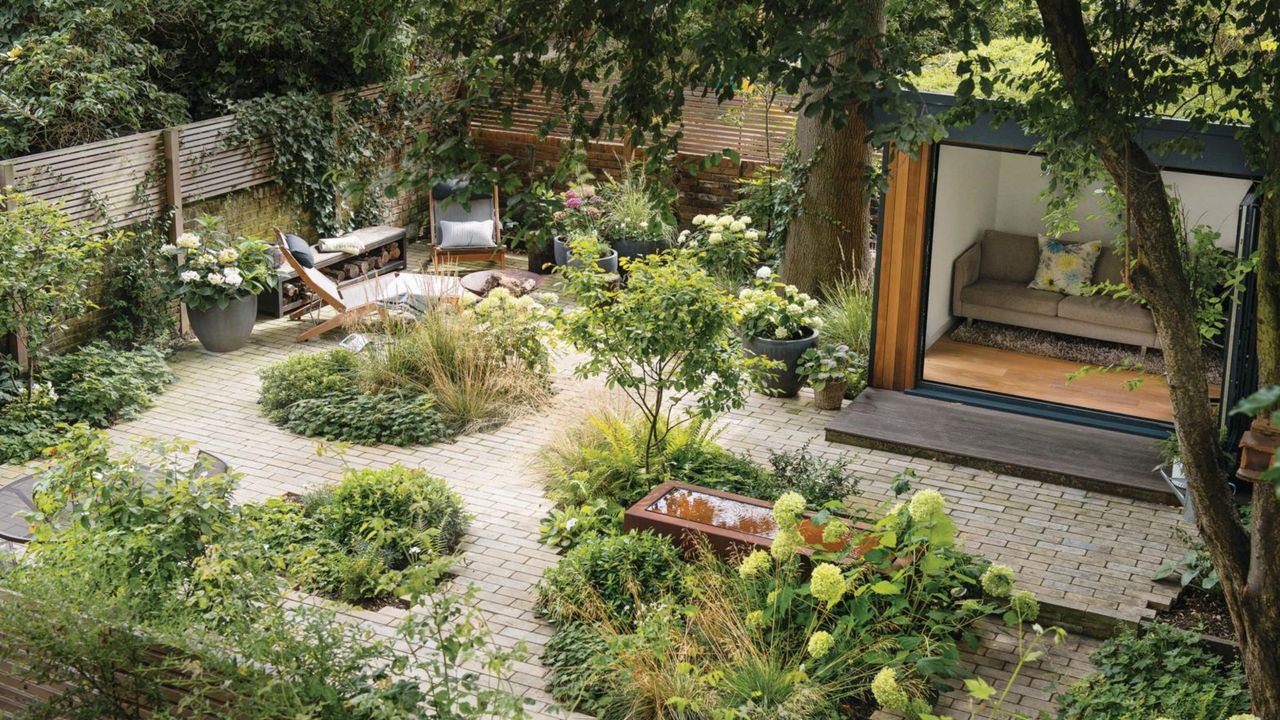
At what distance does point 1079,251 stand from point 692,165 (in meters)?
6.64

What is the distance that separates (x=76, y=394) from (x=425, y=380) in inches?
96.2

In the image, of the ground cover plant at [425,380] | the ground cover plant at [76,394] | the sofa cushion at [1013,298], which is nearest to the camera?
the ground cover plant at [76,394]

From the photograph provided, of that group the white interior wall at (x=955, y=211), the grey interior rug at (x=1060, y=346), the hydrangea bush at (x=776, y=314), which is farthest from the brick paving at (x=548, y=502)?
the grey interior rug at (x=1060, y=346)

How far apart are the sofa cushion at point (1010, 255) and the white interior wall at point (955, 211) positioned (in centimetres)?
16

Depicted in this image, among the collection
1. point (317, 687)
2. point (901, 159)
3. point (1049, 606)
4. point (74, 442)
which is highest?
point (901, 159)

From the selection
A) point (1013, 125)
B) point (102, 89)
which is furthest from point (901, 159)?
point (102, 89)

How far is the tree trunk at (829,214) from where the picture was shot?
10.9 metres

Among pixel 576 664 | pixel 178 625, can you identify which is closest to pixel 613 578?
pixel 576 664

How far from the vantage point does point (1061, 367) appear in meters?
10.3

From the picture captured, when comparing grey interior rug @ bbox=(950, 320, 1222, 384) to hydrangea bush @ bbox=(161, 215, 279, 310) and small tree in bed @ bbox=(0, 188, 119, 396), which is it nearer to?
hydrangea bush @ bbox=(161, 215, 279, 310)

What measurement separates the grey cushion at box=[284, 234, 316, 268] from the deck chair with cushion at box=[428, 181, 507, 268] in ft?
4.73

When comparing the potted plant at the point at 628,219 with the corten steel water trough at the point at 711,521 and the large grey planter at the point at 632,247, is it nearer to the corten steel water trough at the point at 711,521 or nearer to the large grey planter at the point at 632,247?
the large grey planter at the point at 632,247

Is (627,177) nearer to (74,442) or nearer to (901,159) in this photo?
(901,159)

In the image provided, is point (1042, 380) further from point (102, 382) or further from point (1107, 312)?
point (102, 382)
